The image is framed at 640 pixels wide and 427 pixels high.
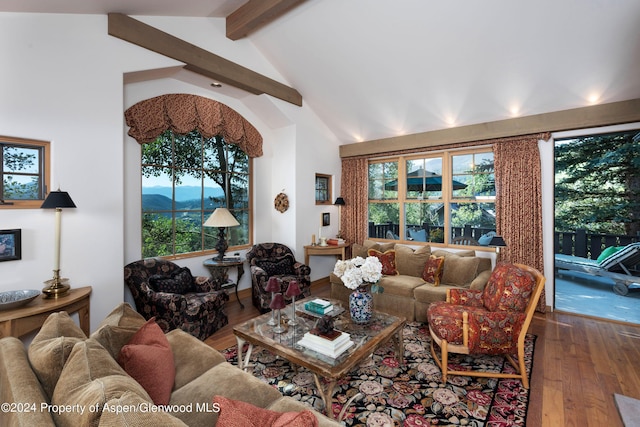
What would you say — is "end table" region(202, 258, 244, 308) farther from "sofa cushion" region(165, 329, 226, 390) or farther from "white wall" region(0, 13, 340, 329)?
"sofa cushion" region(165, 329, 226, 390)

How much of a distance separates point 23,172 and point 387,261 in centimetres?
414

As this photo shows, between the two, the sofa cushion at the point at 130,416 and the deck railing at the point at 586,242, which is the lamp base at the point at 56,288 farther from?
the deck railing at the point at 586,242

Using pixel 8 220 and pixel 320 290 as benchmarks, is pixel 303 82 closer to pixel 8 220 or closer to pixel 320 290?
pixel 320 290

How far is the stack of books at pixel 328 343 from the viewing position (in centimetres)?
198

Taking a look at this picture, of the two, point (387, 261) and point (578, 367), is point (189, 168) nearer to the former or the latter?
point (387, 261)

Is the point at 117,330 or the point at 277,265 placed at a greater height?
the point at 117,330

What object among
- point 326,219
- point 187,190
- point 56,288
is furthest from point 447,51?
point 56,288

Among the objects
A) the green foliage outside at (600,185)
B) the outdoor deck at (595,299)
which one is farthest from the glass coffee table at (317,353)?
the green foliage outside at (600,185)

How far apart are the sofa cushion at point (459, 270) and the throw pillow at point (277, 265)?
2247mm

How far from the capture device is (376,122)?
4.99 m

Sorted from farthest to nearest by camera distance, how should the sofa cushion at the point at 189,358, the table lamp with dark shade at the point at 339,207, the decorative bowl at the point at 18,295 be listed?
the table lamp with dark shade at the point at 339,207, the decorative bowl at the point at 18,295, the sofa cushion at the point at 189,358

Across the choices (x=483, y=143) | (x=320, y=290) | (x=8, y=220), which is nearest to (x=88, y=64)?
(x=8, y=220)

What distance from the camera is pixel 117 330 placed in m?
1.59

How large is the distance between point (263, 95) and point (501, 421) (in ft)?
15.2
